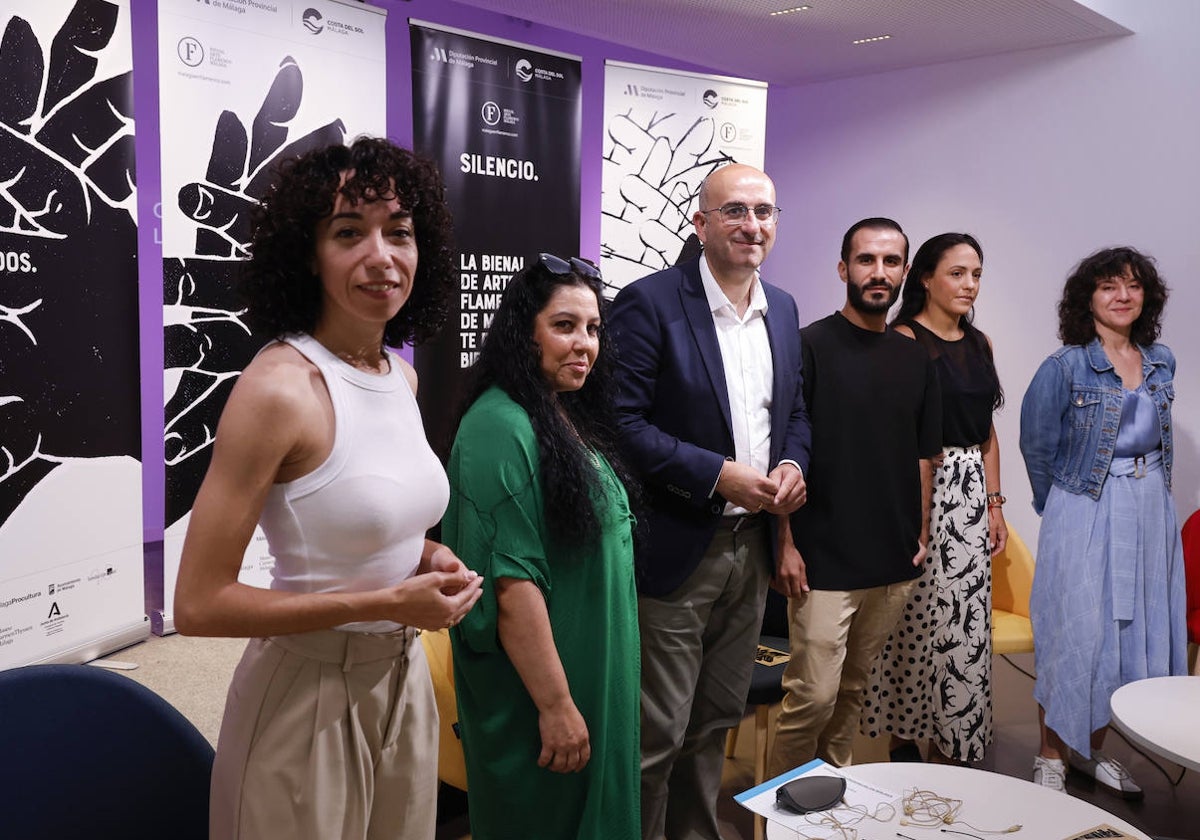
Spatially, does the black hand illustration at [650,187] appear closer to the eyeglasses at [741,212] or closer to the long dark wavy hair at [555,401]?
the eyeglasses at [741,212]

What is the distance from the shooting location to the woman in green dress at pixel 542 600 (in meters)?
1.89

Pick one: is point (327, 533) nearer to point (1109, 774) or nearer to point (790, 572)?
point (790, 572)

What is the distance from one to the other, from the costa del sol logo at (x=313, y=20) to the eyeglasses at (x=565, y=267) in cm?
248

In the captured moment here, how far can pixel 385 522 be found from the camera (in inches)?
52.9

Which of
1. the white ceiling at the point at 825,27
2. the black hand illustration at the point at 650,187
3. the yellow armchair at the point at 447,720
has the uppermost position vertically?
the white ceiling at the point at 825,27

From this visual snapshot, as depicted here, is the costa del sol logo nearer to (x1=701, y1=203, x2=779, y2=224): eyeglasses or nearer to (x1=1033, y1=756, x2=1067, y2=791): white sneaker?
(x1=701, y1=203, x2=779, y2=224): eyeglasses

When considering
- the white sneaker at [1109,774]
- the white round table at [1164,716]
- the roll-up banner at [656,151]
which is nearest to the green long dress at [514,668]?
the white round table at [1164,716]

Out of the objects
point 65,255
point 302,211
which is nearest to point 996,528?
point 302,211

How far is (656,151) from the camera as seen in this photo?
16.1 ft

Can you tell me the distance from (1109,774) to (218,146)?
12.4 feet

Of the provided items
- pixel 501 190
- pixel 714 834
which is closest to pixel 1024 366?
pixel 501 190

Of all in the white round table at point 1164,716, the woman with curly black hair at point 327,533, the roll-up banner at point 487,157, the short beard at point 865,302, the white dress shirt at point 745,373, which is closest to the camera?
the woman with curly black hair at point 327,533

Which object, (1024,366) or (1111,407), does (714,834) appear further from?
(1024,366)

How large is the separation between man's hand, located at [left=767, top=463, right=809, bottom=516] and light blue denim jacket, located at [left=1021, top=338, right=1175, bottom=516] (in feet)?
4.11
